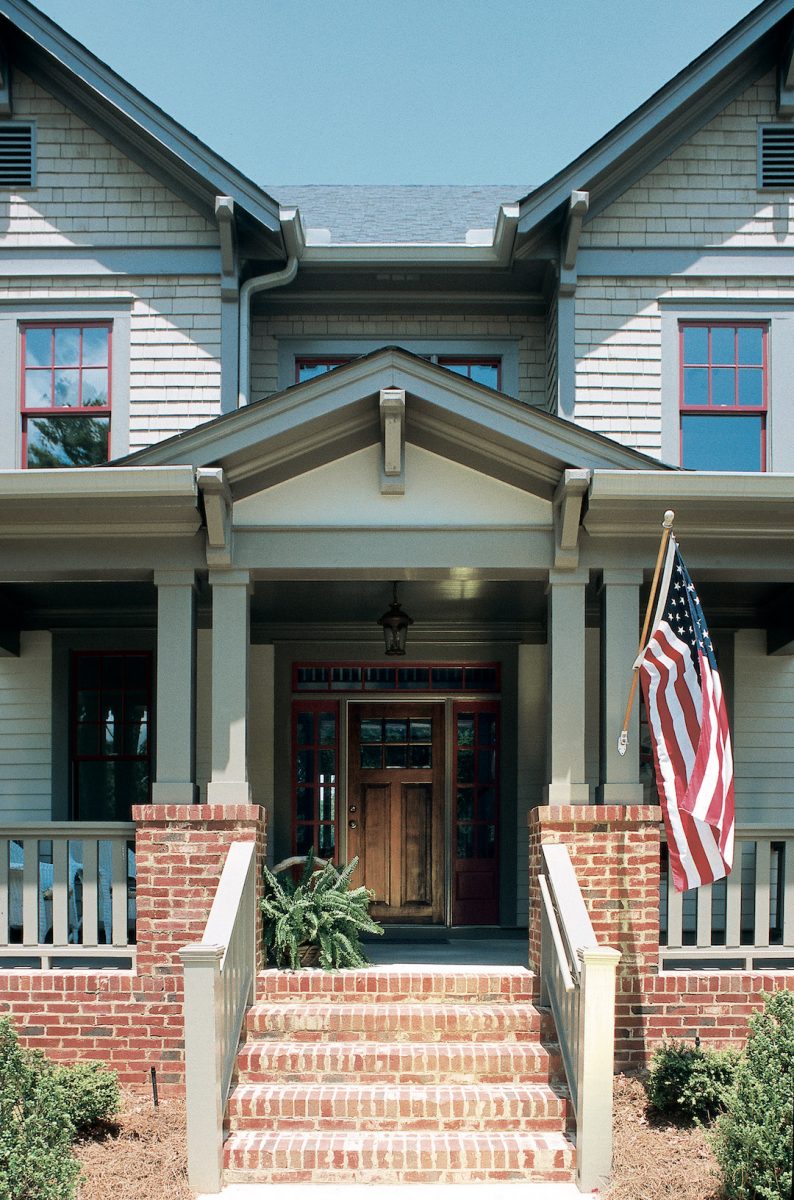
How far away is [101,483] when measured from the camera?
7461 millimetres

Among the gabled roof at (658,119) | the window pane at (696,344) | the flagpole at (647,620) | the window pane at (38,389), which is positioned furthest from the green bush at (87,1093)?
the window pane at (696,344)

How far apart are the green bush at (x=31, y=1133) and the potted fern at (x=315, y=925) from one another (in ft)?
6.14

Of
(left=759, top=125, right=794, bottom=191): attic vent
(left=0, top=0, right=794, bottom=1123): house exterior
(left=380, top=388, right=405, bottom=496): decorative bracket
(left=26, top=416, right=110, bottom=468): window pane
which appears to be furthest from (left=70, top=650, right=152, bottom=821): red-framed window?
(left=759, top=125, right=794, bottom=191): attic vent

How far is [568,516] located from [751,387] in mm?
2965

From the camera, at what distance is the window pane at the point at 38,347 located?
9.66 m

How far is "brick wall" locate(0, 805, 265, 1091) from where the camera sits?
7234 millimetres

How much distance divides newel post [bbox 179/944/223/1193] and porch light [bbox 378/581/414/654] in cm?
354

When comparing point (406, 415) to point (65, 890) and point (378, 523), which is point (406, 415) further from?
point (65, 890)

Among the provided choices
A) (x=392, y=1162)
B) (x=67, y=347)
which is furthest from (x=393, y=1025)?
(x=67, y=347)

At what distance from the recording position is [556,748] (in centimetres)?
762

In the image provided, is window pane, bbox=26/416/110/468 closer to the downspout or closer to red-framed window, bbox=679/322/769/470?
the downspout

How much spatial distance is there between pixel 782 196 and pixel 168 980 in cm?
773

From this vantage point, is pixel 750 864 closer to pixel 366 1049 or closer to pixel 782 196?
pixel 366 1049

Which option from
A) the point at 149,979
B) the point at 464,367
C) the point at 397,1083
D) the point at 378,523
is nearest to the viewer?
the point at 397,1083
